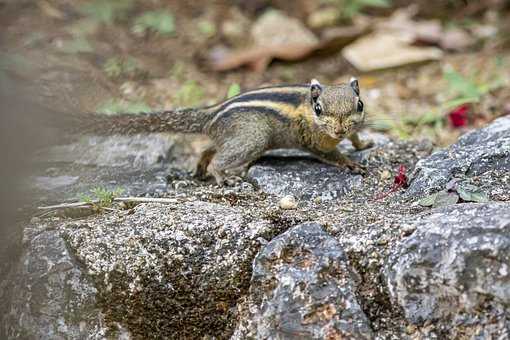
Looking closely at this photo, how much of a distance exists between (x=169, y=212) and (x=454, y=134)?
3855mm

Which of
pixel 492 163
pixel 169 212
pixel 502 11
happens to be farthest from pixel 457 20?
pixel 169 212

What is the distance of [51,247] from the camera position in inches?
161

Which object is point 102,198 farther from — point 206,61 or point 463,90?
point 206,61

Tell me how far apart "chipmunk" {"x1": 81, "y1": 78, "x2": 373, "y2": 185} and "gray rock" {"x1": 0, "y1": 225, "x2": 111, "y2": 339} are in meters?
1.48

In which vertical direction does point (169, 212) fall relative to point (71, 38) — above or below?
below

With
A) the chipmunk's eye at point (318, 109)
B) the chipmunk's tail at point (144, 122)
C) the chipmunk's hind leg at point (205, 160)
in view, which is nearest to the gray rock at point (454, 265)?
the chipmunk's eye at point (318, 109)

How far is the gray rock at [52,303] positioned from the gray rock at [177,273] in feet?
0.24

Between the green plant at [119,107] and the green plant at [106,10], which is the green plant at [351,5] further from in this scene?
the green plant at [119,107]

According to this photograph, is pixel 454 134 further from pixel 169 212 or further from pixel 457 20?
pixel 169 212

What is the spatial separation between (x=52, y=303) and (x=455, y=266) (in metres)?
1.99

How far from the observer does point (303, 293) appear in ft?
12.0

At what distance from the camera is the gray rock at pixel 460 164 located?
438 centimetres

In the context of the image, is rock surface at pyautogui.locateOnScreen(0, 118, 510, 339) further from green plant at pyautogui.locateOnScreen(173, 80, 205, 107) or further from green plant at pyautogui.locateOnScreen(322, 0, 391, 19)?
green plant at pyautogui.locateOnScreen(322, 0, 391, 19)

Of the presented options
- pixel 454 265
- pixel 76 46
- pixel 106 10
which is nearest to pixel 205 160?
pixel 454 265
